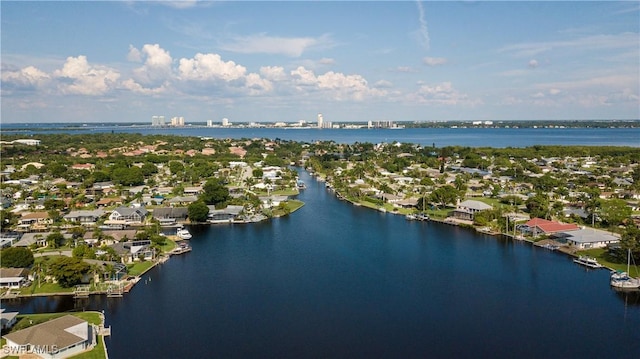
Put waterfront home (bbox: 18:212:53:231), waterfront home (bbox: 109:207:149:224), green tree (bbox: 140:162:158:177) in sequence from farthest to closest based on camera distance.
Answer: green tree (bbox: 140:162:158:177), waterfront home (bbox: 109:207:149:224), waterfront home (bbox: 18:212:53:231)

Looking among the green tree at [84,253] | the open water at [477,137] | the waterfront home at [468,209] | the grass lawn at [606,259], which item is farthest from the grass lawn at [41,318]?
the open water at [477,137]

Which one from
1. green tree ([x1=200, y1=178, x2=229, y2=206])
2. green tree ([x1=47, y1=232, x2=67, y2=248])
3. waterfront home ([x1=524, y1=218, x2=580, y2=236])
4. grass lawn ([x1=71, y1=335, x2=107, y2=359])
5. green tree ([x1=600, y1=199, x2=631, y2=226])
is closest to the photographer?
grass lawn ([x1=71, y1=335, x2=107, y2=359])

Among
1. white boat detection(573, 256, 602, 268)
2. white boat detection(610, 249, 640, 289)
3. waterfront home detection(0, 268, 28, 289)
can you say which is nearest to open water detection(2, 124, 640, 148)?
white boat detection(573, 256, 602, 268)

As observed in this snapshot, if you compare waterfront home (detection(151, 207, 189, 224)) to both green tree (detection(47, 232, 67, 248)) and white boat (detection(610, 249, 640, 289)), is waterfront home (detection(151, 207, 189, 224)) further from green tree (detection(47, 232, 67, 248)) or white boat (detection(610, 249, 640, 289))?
white boat (detection(610, 249, 640, 289))

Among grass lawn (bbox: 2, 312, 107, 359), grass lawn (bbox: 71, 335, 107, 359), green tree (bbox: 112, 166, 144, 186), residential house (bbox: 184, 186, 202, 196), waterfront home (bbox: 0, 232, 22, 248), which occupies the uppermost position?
green tree (bbox: 112, 166, 144, 186)

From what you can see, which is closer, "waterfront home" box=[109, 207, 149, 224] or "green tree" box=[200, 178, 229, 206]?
"waterfront home" box=[109, 207, 149, 224]

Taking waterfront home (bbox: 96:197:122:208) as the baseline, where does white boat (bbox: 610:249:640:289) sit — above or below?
below

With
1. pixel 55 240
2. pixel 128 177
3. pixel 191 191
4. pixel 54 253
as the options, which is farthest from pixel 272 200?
pixel 54 253

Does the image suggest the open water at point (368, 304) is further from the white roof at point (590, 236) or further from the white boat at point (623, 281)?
the white roof at point (590, 236)
